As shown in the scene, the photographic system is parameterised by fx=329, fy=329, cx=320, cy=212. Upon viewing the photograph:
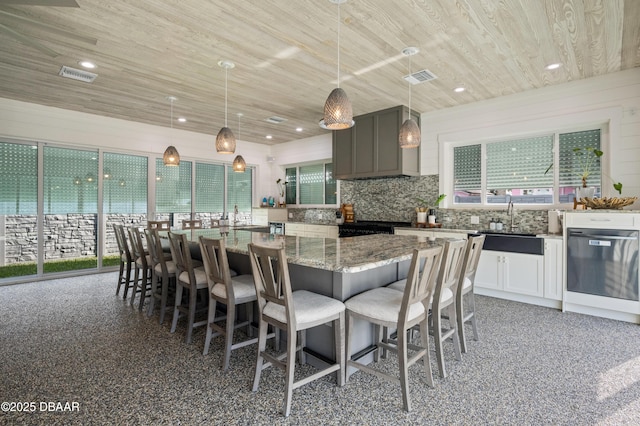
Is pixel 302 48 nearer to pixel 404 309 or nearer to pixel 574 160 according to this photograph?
pixel 404 309

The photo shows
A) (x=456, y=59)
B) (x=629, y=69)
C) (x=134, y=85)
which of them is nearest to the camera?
(x=456, y=59)

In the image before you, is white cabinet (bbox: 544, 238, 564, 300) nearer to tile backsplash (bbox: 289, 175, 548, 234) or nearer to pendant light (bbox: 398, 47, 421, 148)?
tile backsplash (bbox: 289, 175, 548, 234)

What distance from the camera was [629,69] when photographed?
3785 millimetres

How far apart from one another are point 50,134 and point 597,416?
7.24m

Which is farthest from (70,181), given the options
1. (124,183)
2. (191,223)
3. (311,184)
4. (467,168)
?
(467,168)

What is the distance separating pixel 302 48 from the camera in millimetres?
3289

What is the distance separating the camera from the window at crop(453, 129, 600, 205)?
14.2ft

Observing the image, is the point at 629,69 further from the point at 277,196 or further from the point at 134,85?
the point at 277,196

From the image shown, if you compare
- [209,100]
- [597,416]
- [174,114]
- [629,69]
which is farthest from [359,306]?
[174,114]

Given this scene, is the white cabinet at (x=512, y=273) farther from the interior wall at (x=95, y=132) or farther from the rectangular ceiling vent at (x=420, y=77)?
the interior wall at (x=95, y=132)

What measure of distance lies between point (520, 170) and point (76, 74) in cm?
597

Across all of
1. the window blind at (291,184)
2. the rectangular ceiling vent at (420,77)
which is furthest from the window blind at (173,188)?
the rectangular ceiling vent at (420,77)

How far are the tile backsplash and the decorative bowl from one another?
30.4 inches

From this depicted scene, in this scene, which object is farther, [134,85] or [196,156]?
[196,156]
